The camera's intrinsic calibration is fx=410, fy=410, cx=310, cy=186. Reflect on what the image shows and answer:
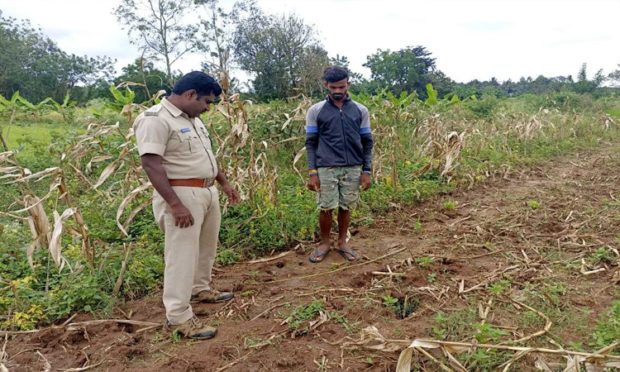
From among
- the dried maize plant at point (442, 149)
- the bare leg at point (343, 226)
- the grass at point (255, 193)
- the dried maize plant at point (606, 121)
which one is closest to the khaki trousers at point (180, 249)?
the grass at point (255, 193)

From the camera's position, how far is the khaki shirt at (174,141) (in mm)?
2273

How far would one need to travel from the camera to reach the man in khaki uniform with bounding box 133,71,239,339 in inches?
90.6

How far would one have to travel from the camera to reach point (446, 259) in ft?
11.3

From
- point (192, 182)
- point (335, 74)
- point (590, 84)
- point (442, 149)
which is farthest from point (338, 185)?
point (590, 84)

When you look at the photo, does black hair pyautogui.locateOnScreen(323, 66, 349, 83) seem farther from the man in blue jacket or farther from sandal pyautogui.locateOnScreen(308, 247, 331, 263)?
sandal pyautogui.locateOnScreen(308, 247, 331, 263)

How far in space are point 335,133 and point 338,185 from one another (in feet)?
1.52

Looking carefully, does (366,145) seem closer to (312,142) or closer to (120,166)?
(312,142)

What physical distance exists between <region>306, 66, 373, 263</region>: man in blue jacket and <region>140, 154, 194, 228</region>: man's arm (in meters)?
1.42

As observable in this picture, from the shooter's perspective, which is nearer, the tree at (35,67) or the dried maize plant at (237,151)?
the dried maize plant at (237,151)

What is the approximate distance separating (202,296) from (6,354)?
1.17 m

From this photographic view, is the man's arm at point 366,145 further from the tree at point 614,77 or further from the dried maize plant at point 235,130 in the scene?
the tree at point 614,77

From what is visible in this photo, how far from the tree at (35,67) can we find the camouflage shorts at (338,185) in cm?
3815

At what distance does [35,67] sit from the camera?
37.2 meters

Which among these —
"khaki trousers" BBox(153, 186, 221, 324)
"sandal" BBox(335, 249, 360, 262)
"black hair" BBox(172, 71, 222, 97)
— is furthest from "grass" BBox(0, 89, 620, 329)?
"black hair" BBox(172, 71, 222, 97)
